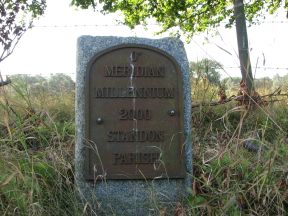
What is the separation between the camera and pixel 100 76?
3758mm

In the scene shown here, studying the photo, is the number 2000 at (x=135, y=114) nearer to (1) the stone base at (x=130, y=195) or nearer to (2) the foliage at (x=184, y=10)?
(1) the stone base at (x=130, y=195)

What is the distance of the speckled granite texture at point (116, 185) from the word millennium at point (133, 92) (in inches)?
4.4

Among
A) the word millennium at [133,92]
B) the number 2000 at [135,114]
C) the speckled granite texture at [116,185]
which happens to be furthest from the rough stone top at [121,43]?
the number 2000 at [135,114]

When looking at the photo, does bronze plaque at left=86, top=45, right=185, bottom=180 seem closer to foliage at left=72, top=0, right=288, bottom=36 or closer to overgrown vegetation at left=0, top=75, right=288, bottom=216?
overgrown vegetation at left=0, top=75, right=288, bottom=216

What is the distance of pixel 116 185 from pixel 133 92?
25.7 inches

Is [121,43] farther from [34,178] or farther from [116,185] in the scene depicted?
[34,178]

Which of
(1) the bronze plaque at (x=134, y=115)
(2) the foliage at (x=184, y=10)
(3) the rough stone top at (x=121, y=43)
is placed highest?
(2) the foliage at (x=184, y=10)

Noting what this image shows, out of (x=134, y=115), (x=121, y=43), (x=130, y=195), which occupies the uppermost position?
(x=121, y=43)

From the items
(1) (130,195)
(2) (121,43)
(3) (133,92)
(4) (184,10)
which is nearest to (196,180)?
(1) (130,195)

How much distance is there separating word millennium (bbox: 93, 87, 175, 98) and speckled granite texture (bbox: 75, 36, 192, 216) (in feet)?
0.37

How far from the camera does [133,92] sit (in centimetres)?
378

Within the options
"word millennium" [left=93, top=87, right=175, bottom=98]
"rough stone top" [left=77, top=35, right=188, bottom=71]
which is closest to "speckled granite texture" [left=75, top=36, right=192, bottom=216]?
"rough stone top" [left=77, top=35, right=188, bottom=71]

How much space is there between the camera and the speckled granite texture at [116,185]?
364cm

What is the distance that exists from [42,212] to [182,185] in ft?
3.36
